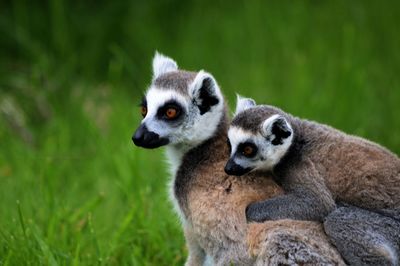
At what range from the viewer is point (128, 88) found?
13125 millimetres

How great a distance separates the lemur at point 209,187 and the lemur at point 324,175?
106 mm

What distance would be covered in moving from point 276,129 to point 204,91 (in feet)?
2.05

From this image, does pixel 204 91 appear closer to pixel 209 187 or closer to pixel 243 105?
pixel 243 105

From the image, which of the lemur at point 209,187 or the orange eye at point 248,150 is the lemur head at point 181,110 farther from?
the orange eye at point 248,150

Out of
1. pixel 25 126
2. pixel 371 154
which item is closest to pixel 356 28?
pixel 25 126

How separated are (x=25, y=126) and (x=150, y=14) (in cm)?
387

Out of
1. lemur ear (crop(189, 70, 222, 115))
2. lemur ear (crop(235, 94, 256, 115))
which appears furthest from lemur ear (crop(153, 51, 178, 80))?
lemur ear (crop(235, 94, 256, 115))

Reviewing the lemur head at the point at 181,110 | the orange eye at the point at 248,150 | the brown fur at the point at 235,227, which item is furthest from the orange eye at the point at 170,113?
the orange eye at the point at 248,150

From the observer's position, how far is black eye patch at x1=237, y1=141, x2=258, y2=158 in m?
5.48

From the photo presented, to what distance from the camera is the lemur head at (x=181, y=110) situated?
18.5 feet

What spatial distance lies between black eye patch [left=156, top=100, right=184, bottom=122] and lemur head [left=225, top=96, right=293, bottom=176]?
0.40 metres

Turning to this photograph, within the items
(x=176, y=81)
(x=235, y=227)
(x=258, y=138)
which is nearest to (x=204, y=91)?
(x=176, y=81)

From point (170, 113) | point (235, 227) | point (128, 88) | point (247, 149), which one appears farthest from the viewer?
point (128, 88)

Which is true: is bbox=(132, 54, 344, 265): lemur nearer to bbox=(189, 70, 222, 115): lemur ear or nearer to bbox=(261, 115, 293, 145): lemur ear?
bbox=(189, 70, 222, 115): lemur ear
